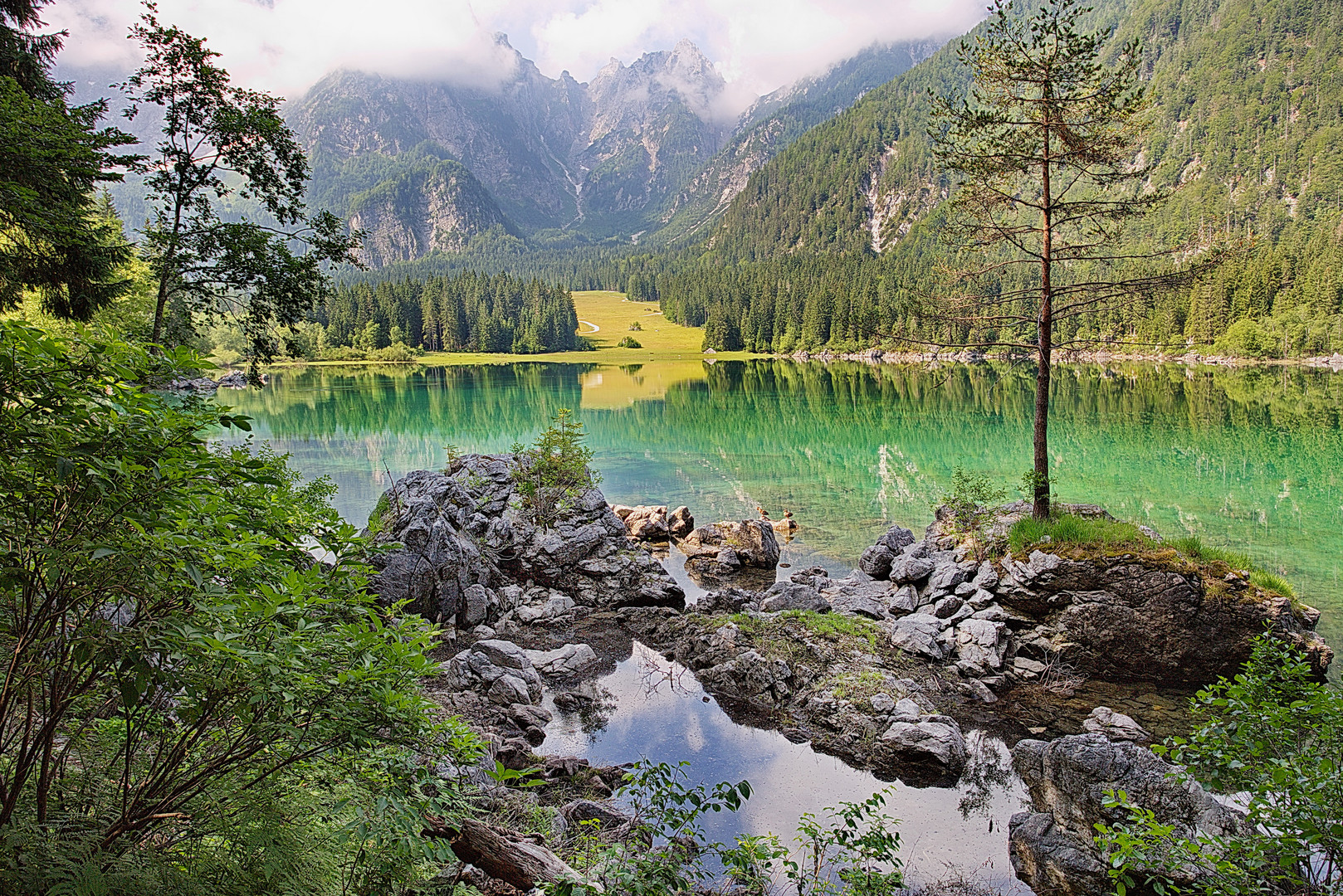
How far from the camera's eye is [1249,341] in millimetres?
89125

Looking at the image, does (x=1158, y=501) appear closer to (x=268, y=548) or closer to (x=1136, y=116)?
(x=1136, y=116)

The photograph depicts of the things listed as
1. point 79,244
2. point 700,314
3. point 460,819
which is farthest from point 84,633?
point 700,314

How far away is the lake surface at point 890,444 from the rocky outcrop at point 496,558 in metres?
5.91

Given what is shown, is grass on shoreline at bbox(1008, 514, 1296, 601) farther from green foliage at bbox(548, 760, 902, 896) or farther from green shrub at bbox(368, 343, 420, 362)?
green shrub at bbox(368, 343, 420, 362)

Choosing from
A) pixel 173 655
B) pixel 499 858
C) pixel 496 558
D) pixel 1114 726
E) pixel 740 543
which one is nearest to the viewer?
pixel 173 655

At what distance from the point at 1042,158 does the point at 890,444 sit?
24835 millimetres

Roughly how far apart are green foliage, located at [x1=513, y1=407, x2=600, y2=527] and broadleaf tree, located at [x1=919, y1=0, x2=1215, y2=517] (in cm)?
1209

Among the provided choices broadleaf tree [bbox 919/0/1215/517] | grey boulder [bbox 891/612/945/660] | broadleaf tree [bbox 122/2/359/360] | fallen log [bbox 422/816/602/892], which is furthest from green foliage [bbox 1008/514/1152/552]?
broadleaf tree [bbox 122/2/359/360]

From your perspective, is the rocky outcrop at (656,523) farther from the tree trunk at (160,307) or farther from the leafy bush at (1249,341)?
the leafy bush at (1249,341)

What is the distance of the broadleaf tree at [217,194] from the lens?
48.3ft

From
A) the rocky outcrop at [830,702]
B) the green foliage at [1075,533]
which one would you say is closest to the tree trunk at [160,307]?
the rocky outcrop at [830,702]

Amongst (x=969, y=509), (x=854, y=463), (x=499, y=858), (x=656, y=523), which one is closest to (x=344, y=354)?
(x=854, y=463)

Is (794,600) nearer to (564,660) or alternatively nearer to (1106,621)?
(564,660)

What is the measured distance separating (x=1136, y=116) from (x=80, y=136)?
69.5ft
